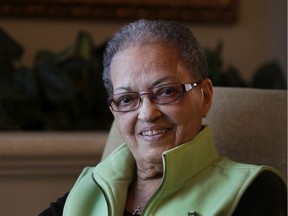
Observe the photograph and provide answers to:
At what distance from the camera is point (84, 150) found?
2.30 meters

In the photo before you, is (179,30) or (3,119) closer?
(179,30)

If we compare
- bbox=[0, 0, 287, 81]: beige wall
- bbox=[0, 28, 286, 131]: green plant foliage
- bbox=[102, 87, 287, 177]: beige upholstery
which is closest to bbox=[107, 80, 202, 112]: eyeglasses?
bbox=[102, 87, 287, 177]: beige upholstery

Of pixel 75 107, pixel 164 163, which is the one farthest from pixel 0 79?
pixel 164 163

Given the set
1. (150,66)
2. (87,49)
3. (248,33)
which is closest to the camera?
(150,66)

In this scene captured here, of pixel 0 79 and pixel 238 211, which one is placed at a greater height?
pixel 0 79

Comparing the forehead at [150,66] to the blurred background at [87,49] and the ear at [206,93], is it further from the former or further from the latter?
the blurred background at [87,49]

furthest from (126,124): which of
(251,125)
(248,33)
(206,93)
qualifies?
(248,33)

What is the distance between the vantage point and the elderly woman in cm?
131

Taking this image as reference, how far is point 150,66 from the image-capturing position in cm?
135

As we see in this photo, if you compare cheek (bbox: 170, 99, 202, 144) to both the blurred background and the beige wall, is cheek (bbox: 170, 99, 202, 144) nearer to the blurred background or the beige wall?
the blurred background

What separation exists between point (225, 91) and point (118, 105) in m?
0.37

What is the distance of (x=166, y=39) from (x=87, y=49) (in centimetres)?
132

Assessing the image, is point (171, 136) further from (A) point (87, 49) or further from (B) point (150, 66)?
(A) point (87, 49)

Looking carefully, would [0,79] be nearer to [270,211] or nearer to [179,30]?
[179,30]
